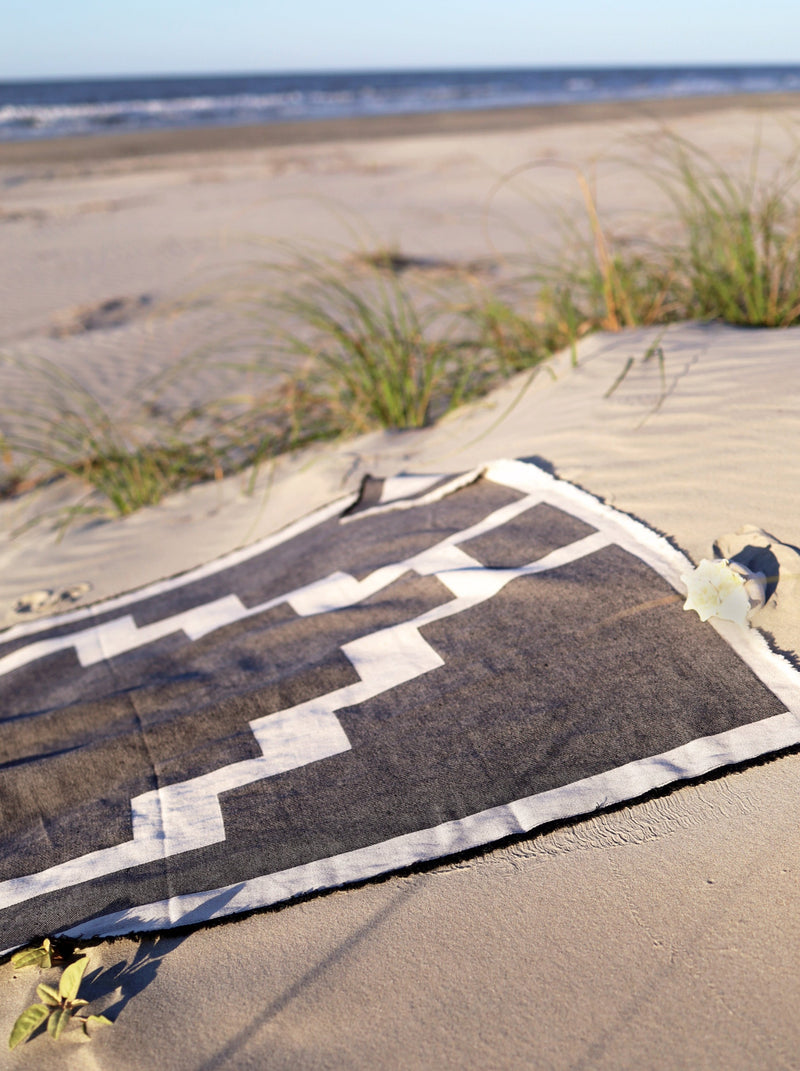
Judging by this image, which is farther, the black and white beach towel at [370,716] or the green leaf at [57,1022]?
the black and white beach towel at [370,716]

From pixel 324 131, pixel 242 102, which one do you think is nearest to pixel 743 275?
pixel 324 131

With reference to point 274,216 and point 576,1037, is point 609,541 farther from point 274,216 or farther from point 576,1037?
point 274,216

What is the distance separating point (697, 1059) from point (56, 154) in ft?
54.2

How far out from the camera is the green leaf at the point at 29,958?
1.03 metres

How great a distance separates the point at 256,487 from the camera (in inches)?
108

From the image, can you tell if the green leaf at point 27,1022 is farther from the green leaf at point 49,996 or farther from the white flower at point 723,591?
the white flower at point 723,591

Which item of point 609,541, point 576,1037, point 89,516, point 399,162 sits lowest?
point 89,516

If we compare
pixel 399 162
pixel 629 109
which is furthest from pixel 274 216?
pixel 629 109

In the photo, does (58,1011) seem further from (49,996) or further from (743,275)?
(743,275)

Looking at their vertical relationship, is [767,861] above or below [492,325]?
below

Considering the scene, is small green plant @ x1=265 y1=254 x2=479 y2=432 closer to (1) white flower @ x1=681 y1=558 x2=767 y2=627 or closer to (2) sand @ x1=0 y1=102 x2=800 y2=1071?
(2) sand @ x1=0 y1=102 x2=800 y2=1071

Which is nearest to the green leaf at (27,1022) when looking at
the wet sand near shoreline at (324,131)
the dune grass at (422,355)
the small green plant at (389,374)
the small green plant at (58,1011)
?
the small green plant at (58,1011)

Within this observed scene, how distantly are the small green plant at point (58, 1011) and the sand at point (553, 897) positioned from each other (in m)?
0.02

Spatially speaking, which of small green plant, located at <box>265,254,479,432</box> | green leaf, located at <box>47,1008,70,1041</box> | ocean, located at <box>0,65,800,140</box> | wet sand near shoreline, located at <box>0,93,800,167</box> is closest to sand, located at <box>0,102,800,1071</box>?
green leaf, located at <box>47,1008,70,1041</box>
